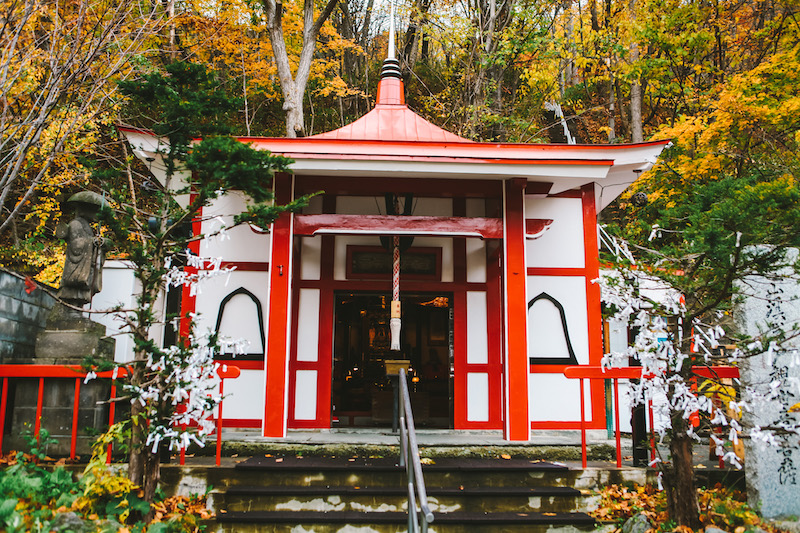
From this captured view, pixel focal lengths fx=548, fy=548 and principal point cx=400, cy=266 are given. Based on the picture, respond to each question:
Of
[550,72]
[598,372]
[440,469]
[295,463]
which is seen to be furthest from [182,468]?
[550,72]

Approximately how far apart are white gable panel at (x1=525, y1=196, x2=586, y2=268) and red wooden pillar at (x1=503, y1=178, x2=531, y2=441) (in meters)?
0.78

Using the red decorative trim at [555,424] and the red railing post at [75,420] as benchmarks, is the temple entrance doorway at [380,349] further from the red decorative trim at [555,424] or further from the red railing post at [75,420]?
the red railing post at [75,420]

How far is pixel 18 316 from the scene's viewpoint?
662 centimetres

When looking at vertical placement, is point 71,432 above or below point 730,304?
below

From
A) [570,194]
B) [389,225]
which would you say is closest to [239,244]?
[389,225]

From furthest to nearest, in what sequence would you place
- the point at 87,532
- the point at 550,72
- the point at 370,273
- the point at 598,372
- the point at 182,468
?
the point at 550,72 → the point at 370,273 → the point at 598,372 → the point at 182,468 → the point at 87,532

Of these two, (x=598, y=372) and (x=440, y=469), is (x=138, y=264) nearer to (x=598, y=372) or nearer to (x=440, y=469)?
(x=440, y=469)

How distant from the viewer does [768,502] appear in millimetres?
4973

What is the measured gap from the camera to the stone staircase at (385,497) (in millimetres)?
4859

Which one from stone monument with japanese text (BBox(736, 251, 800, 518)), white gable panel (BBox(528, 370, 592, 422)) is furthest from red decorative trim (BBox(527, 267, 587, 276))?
stone monument with japanese text (BBox(736, 251, 800, 518))

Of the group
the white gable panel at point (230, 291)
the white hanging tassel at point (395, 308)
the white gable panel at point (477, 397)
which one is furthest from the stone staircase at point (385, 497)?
the white gable panel at point (230, 291)

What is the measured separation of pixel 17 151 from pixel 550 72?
43.1 feet

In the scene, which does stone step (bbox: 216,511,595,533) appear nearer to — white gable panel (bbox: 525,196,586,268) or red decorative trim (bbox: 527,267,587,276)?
red decorative trim (bbox: 527,267,587,276)

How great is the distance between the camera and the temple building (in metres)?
6.84
